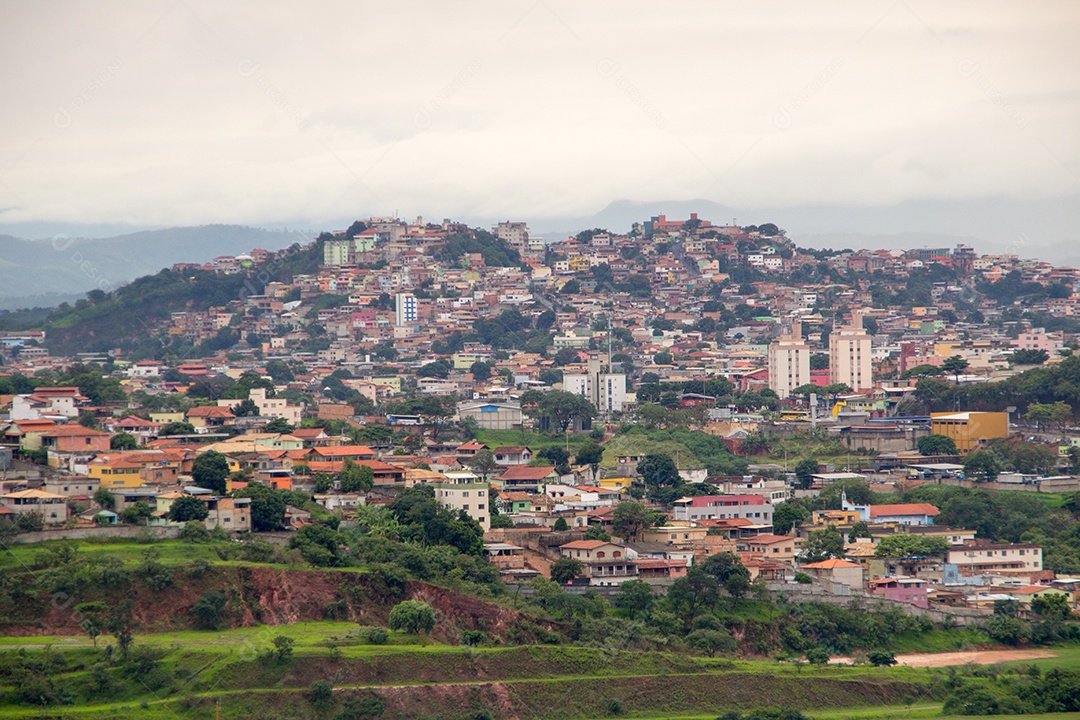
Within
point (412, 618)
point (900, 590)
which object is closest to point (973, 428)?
point (900, 590)

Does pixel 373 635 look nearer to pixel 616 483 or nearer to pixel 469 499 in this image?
pixel 469 499

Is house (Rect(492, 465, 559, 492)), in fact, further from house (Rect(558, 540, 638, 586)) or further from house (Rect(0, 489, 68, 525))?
house (Rect(0, 489, 68, 525))

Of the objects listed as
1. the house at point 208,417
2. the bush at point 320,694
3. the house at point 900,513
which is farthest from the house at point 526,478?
the bush at point 320,694

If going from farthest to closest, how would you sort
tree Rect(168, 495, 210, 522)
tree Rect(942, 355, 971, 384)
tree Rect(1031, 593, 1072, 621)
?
tree Rect(942, 355, 971, 384), tree Rect(1031, 593, 1072, 621), tree Rect(168, 495, 210, 522)

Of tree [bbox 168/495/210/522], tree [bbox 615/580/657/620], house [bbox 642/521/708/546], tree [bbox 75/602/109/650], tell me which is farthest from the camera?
house [bbox 642/521/708/546]

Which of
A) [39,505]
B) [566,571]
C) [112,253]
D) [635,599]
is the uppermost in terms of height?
[112,253]

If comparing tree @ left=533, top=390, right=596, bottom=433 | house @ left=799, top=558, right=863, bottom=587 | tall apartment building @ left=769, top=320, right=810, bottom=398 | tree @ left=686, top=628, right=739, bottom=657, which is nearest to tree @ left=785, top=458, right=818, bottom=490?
house @ left=799, top=558, right=863, bottom=587

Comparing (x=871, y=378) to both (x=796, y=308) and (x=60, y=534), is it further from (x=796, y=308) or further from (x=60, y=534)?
(x=60, y=534)
